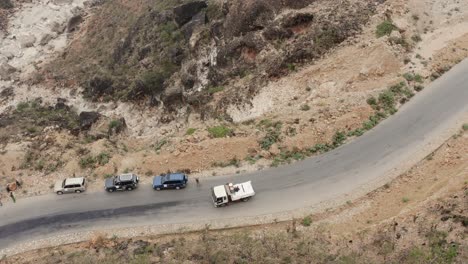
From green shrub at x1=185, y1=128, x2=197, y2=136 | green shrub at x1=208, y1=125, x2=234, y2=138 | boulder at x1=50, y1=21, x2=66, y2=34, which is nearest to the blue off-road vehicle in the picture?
green shrub at x1=208, y1=125, x2=234, y2=138

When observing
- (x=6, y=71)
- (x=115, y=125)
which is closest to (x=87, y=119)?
A: (x=115, y=125)

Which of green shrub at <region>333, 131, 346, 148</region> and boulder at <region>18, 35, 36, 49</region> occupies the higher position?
boulder at <region>18, 35, 36, 49</region>

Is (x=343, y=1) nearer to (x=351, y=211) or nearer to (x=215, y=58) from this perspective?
(x=215, y=58)

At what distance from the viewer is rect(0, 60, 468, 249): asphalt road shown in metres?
37.8

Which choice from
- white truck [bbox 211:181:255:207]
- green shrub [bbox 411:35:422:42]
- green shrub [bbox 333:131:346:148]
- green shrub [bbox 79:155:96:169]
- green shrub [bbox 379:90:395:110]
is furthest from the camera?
green shrub [bbox 411:35:422:42]

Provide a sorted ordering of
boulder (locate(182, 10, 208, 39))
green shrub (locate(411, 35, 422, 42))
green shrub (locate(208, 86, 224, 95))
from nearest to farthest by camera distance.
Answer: green shrub (locate(411, 35, 422, 42)), green shrub (locate(208, 86, 224, 95)), boulder (locate(182, 10, 208, 39))

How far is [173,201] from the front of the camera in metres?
39.1

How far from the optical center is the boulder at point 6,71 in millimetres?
74562

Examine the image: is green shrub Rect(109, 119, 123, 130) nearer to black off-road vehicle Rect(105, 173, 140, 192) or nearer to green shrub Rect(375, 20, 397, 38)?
black off-road vehicle Rect(105, 173, 140, 192)

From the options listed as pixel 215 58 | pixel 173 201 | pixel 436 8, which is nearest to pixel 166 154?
pixel 173 201

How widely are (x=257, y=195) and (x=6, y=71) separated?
2190 inches

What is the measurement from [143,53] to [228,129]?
1137 inches

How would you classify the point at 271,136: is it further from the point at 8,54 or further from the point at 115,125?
the point at 8,54

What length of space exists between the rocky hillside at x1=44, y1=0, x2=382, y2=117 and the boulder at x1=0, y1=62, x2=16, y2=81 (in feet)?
21.7
